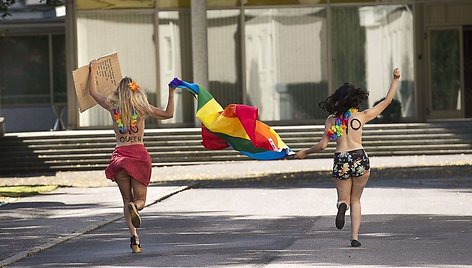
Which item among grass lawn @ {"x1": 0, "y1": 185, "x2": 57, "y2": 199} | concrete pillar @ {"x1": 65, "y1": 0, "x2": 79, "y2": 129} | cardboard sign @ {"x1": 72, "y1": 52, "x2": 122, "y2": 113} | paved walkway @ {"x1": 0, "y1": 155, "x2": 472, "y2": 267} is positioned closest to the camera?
cardboard sign @ {"x1": 72, "y1": 52, "x2": 122, "y2": 113}

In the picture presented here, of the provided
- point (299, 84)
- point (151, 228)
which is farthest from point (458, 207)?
point (299, 84)

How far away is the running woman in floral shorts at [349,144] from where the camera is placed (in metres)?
14.1

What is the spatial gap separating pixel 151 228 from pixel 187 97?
22.4 metres

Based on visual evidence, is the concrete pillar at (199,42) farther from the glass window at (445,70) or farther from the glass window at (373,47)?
the glass window at (445,70)

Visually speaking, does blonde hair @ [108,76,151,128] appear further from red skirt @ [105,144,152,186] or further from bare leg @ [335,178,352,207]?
bare leg @ [335,178,352,207]

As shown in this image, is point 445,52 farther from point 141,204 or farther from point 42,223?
point 141,204

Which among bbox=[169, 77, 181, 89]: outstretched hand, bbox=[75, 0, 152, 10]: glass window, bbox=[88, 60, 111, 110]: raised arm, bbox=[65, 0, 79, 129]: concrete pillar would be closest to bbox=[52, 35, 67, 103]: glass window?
bbox=[65, 0, 79, 129]: concrete pillar

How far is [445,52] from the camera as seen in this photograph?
41.5 m

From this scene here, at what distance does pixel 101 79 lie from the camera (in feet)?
49.5

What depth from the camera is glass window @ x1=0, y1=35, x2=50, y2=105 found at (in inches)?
1909

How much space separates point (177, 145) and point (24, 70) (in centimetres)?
1506

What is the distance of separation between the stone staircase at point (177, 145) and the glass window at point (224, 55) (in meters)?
3.75

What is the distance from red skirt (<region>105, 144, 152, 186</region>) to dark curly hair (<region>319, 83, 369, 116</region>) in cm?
191

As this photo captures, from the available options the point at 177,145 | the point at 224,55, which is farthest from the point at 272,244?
the point at 224,55
